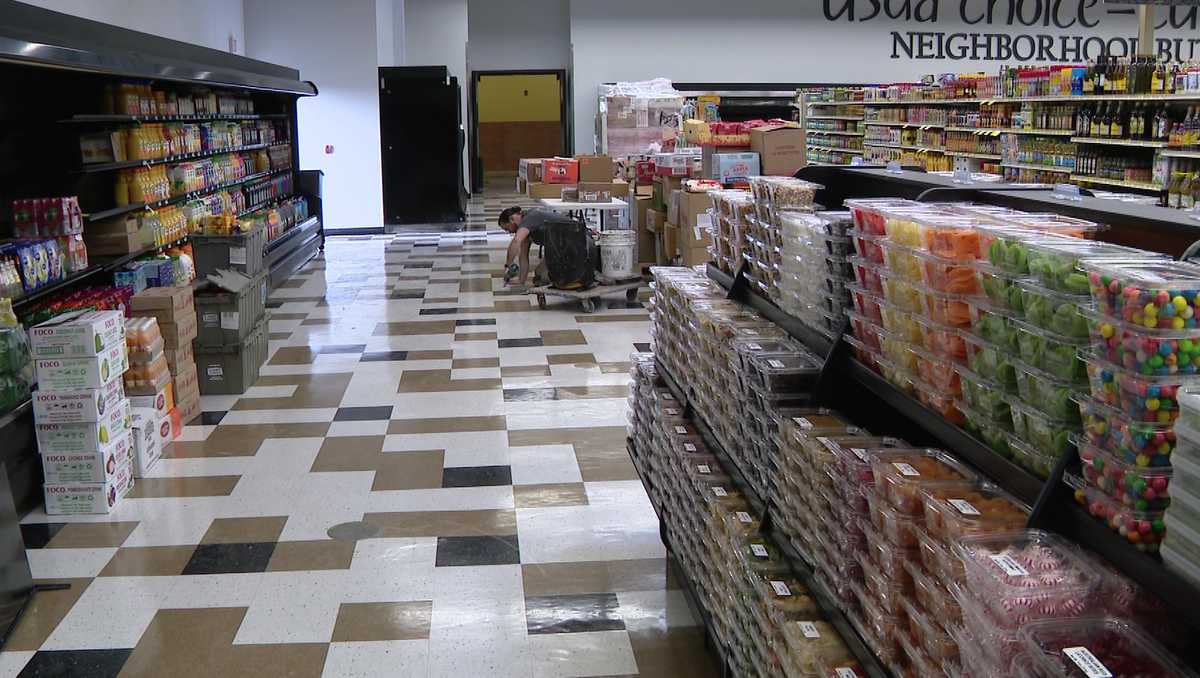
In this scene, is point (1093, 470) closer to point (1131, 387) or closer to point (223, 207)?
point (1131, 387)

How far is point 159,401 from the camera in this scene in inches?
204

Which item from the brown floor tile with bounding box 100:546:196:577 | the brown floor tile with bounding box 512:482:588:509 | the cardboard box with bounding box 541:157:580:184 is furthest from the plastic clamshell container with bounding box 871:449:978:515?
the cardboard box with bounding box 541:157:580:184

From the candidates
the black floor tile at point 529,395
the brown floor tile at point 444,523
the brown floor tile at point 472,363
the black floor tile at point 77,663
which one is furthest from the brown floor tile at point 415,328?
the black floor tile at point 77,663

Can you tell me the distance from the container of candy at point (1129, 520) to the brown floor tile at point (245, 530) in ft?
10.9

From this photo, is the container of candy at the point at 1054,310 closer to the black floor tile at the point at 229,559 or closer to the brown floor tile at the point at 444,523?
the brown floor tile at the point at 444,523

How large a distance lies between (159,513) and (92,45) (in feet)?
8.76

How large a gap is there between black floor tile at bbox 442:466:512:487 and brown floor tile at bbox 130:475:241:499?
936mm

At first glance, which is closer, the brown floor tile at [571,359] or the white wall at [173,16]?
the brown floor tile at [571,359]

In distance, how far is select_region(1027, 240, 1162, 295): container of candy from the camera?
62.1 inches

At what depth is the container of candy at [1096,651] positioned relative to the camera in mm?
1292

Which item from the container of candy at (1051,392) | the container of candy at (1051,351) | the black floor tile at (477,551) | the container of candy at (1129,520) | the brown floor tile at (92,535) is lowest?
the black floor tile at (477,551)

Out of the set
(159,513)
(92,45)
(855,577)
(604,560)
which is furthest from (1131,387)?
(92,45)

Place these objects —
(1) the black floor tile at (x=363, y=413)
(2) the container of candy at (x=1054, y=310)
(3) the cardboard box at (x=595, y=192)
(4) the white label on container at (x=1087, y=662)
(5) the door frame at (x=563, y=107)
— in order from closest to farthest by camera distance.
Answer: (4) the white label on container at (x=1087, y=662), (2) the container of candy at (x=1054, y=310), (1) the black floor tile at (x=363, y=413), (3) the cardboard box at (x=595, y=192), (5) the door frame at (x=563, y=107)

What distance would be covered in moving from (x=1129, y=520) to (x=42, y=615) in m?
3.30
